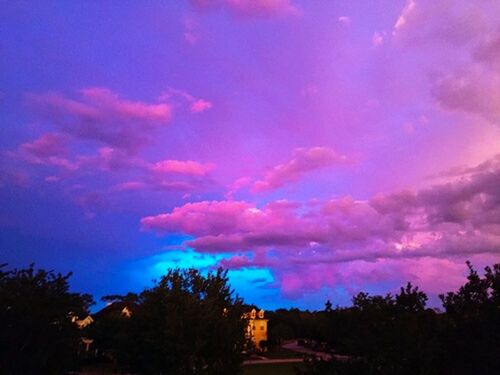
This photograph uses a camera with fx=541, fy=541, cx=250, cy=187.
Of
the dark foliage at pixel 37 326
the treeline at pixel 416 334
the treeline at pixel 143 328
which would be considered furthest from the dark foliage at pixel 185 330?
the treeline at pixel 416 334

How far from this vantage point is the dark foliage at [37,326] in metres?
15.9

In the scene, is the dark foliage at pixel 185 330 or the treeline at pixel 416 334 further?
the dark foliage at pixel 185 330

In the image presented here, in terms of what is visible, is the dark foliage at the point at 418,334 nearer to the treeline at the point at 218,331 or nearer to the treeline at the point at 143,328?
the treeline at the point at 218,331

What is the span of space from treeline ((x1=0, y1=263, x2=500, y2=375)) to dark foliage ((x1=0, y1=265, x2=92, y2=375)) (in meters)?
0.03

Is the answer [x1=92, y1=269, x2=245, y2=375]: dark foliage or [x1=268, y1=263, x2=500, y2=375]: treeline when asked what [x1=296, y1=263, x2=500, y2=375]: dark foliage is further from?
[x1=92, y1=269, x2=245, y2=375]: dark foliage

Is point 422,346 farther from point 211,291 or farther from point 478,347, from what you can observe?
point 211,291

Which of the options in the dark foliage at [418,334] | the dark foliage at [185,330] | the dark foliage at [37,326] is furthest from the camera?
the dark foliage at [185,330]

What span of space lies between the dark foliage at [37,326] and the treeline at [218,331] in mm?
30

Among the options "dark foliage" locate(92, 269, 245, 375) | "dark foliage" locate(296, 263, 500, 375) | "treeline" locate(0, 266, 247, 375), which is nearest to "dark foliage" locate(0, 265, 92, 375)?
"treeline" locate(0, 266, 247, 375)

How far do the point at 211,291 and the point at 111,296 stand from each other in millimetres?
58168

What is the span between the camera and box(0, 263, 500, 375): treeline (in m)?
11.4

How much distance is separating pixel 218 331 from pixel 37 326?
773cm

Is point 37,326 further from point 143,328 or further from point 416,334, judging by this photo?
point 416,334

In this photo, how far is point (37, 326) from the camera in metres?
16.5
